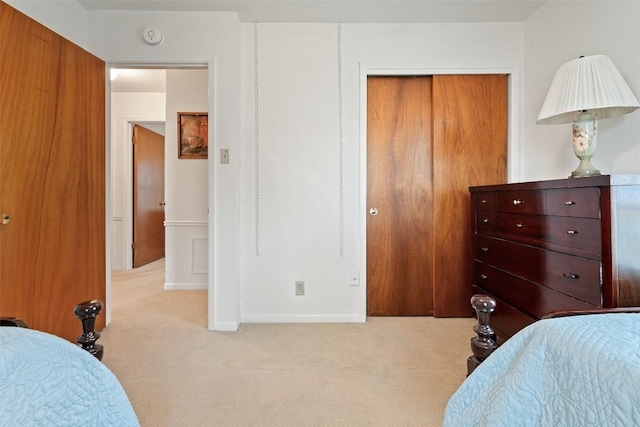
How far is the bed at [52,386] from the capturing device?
0.60 m

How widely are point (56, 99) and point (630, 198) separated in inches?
121

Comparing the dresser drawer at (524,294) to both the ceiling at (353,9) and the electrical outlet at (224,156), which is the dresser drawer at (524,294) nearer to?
the ceiling at (353,9)

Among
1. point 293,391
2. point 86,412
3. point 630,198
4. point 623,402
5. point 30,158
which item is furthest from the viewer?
point 30,158

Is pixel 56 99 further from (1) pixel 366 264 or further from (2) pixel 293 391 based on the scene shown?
(1) pixel 366 264

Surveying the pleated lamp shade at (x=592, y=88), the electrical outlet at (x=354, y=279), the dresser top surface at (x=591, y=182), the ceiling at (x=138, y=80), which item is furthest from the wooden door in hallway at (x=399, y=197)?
the ceiling at (x=138, y=80)

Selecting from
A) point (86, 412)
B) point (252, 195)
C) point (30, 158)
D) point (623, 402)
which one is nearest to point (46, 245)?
point (30, 158)

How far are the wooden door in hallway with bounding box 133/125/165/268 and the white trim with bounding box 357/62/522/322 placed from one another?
12.1 feet

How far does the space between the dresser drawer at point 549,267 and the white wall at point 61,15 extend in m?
3.28

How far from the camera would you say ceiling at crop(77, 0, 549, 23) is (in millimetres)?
2264

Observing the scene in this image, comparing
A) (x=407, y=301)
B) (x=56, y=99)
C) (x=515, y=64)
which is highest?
(x=515, y=64)

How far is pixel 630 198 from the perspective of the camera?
1.23 metres

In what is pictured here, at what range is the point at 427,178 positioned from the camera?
2.65 metres

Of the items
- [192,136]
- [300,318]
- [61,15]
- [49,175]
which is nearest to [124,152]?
[192,136]

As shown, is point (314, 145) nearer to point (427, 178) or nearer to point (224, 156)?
point (224, 156)
